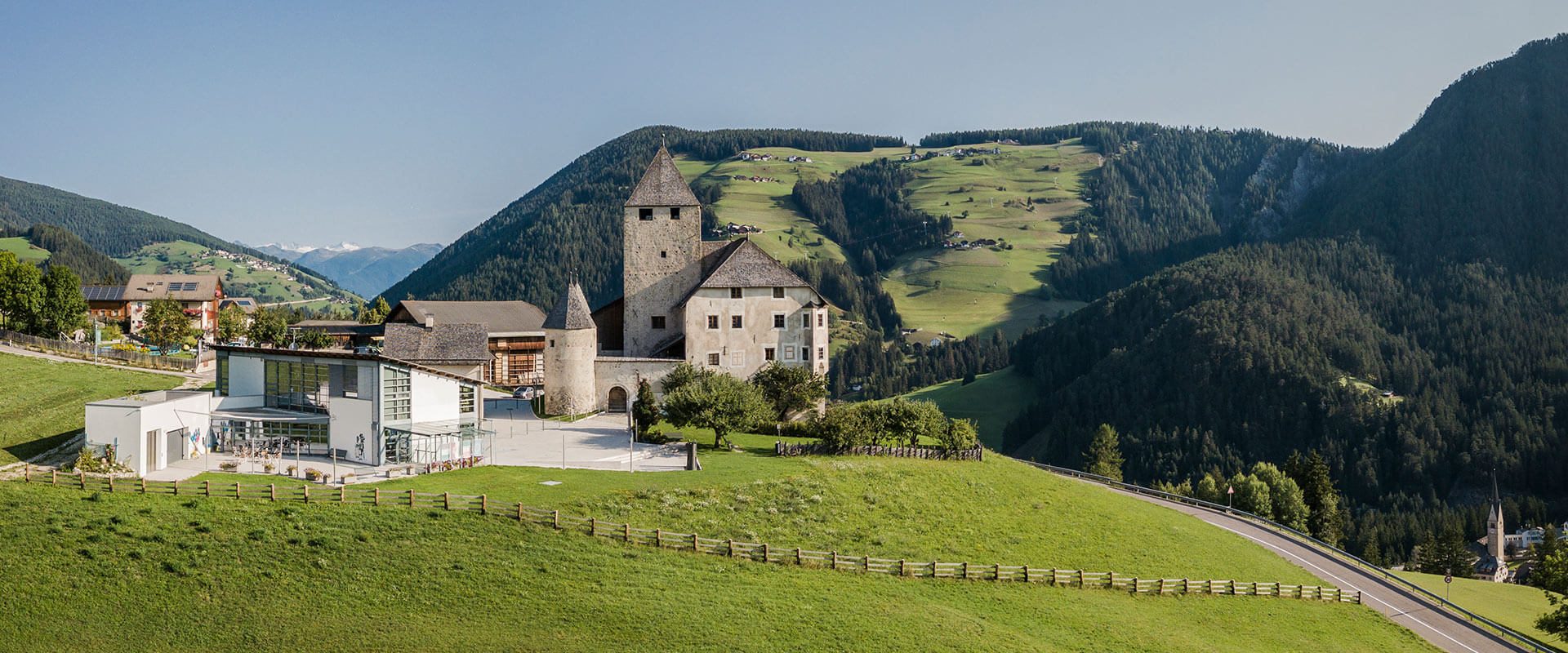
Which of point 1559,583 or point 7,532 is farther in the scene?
point 1559,583

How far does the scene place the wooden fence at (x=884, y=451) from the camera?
189 feet

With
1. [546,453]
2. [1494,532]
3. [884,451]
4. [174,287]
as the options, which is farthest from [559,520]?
[1494,532]

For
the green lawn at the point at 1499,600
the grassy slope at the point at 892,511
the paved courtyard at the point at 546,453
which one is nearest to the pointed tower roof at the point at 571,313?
the paved courtyard at the point at 546,453

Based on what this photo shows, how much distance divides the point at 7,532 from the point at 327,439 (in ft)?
54.0

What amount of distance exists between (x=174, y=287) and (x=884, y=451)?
391ft

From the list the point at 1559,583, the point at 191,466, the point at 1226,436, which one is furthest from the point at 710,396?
the point at 1226,436

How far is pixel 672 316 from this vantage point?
267 feet

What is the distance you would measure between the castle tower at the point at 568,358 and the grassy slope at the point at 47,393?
2423cm

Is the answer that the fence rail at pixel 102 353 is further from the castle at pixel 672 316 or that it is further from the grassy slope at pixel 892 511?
the grassy slope at pixel 892 511

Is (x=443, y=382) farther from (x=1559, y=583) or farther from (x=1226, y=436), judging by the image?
(x=1226, y=436)

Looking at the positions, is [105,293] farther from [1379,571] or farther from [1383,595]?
[1383,595]

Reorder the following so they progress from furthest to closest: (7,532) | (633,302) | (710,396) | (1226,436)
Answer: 1. (1226,436)
2. (633,302)
3. (710,396)
4. (7,532)

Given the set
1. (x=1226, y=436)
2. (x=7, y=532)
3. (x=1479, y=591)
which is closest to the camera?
(x=7, y=532)

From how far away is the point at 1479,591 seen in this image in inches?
2677
